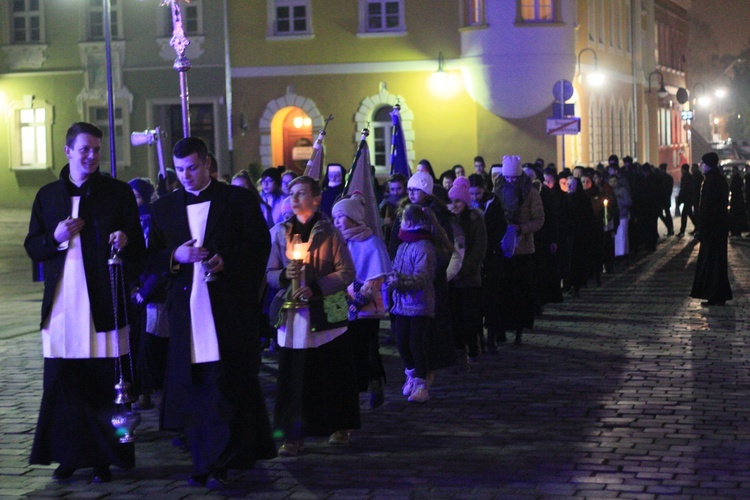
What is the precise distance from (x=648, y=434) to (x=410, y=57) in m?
28.2

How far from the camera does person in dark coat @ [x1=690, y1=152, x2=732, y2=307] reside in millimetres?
16828

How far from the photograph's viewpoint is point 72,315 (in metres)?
7.66

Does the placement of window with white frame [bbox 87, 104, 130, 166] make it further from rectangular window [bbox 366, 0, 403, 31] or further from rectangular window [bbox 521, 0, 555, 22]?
rectangular window [bbox 521, 0, 555, 22]

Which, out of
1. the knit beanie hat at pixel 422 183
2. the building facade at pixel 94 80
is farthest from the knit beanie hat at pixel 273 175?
the building facade at pixel 94 80

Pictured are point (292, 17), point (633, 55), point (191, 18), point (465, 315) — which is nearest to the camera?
point (465, 315)

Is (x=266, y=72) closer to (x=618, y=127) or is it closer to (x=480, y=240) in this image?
(x=618, y=127)

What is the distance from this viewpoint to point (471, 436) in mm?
8898

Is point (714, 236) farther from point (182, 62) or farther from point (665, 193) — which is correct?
point (665, 193)

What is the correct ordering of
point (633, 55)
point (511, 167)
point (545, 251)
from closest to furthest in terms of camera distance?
1. point (511, 167)
2. point (545, 251)
3. point (633, 55)

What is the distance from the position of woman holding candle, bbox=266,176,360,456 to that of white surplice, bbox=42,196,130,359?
1305mm

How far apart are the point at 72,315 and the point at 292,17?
97.8ft

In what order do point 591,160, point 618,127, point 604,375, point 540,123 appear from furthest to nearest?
point 618,127
point 591,160
point 540,123
point 604,375

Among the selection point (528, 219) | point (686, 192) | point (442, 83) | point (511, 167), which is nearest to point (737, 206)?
point (686, 192)

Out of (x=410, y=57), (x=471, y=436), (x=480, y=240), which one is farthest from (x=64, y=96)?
(x=471, y=436)
